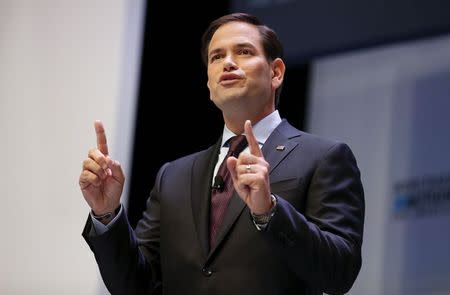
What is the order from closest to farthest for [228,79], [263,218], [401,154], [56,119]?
[263,218] < [228,79] < [56,119] < [401,154]

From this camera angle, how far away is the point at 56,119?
12.3 feet

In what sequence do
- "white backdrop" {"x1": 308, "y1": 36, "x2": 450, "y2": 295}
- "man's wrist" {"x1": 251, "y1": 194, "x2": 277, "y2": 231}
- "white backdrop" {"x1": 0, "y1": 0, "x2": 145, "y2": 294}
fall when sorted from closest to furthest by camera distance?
"man's wrist" {"x1": 251, "y1": 194, "x2": 277, "y2": 231} < "white backdrop" {"x1": 0, "y1": 0, "x2": 145, "y2": 294} < "white backdrop" {"x1": 308, "y1": 36, "x2": 450, "y2": 295}

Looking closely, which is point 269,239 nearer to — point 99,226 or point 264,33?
point 99,226

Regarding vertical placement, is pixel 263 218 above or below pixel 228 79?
below

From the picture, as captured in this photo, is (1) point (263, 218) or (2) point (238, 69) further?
(2) point (238, 69)

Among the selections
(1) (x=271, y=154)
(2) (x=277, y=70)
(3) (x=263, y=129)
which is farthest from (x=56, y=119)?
(1) (x=271, y=154)

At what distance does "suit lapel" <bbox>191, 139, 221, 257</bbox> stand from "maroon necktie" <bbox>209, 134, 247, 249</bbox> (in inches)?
0.7

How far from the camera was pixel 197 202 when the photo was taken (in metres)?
2.34

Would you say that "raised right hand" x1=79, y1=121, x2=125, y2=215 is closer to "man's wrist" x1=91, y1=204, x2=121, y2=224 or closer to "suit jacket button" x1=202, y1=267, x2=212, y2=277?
"man's wrist" x1=91, y1=204, x2=121, y2=224

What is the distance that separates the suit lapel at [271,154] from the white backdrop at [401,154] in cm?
199

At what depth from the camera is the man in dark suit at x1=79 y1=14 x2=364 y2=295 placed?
1992 millimetres

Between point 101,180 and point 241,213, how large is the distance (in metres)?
0.38

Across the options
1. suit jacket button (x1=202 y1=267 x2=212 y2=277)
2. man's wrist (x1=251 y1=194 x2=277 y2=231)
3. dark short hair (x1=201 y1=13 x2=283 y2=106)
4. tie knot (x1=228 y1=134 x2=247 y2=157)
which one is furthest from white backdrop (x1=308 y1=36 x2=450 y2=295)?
man's wrist (x1=251 y1=194 x2=277 y2=231)

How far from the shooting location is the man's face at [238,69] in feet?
7.98
